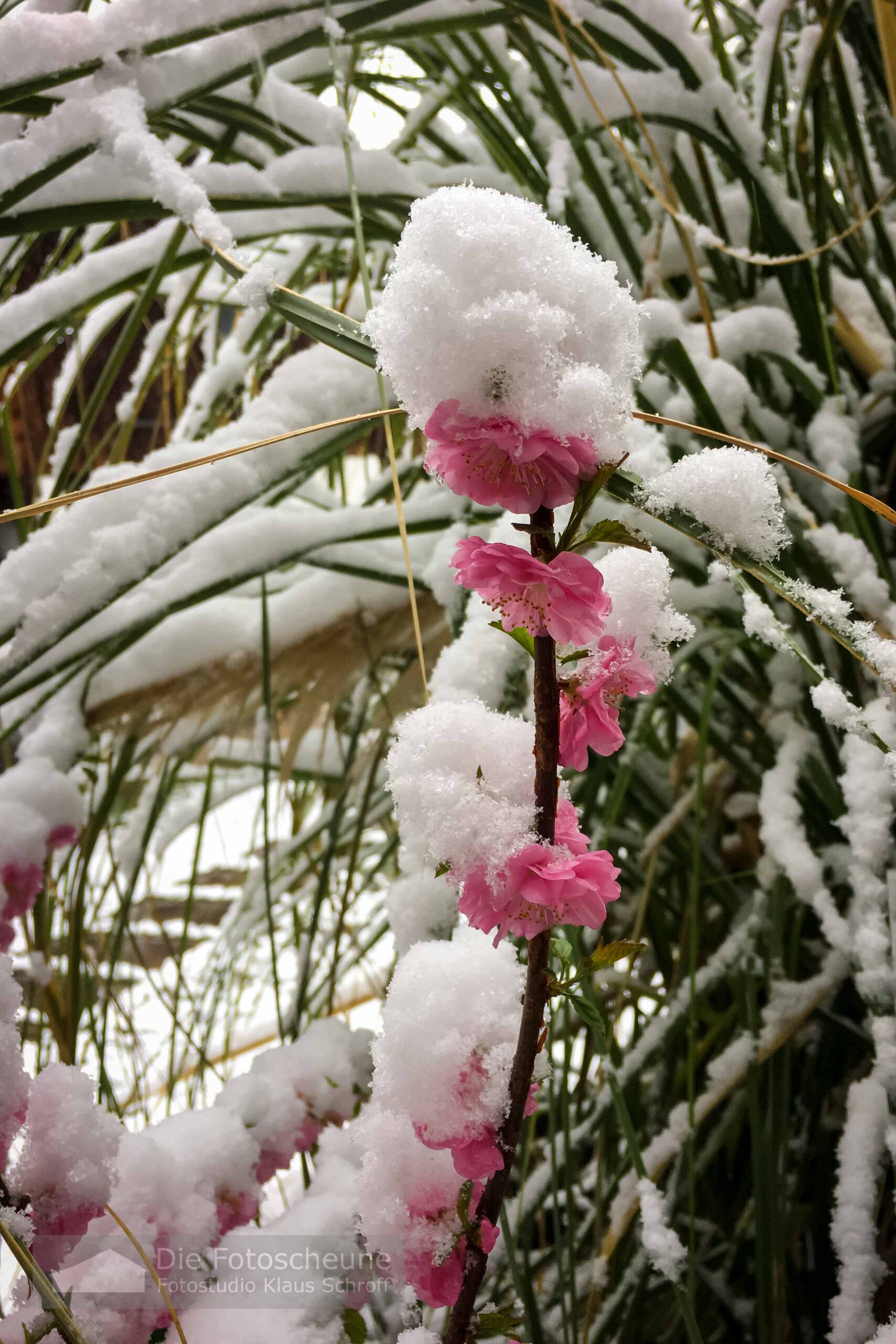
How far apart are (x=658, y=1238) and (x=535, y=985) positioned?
127mm

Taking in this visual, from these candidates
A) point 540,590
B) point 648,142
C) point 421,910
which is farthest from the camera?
point 648,142

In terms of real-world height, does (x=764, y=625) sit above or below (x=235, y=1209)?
above

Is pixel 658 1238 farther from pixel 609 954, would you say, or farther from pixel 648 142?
pixel 648 142

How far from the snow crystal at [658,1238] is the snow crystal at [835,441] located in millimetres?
259

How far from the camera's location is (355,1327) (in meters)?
0.21

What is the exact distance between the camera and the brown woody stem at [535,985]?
14 cm

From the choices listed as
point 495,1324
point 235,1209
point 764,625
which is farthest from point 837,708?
point 235,1209

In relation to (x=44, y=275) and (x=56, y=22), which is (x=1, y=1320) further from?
(x=44, y=275)

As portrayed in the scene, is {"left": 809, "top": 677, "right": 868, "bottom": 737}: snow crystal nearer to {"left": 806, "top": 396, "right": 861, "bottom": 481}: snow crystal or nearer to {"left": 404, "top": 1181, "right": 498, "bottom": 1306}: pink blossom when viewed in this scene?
{"left": 404, "top": 1181, "right": 498, "bottom": 1306}: pink blossom

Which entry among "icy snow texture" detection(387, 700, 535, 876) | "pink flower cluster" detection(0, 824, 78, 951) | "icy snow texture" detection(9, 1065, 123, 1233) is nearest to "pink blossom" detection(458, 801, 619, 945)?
"icy snow texture" detection(387, 700, 535, 876)

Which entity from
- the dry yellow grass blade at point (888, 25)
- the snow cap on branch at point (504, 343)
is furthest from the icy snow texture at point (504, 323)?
the dry yellow grass blade at point (888, 25)

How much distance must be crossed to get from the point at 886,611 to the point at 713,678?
68 mm

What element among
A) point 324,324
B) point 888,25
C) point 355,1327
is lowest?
point 355,1327

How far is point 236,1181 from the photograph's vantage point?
27 centimetres
